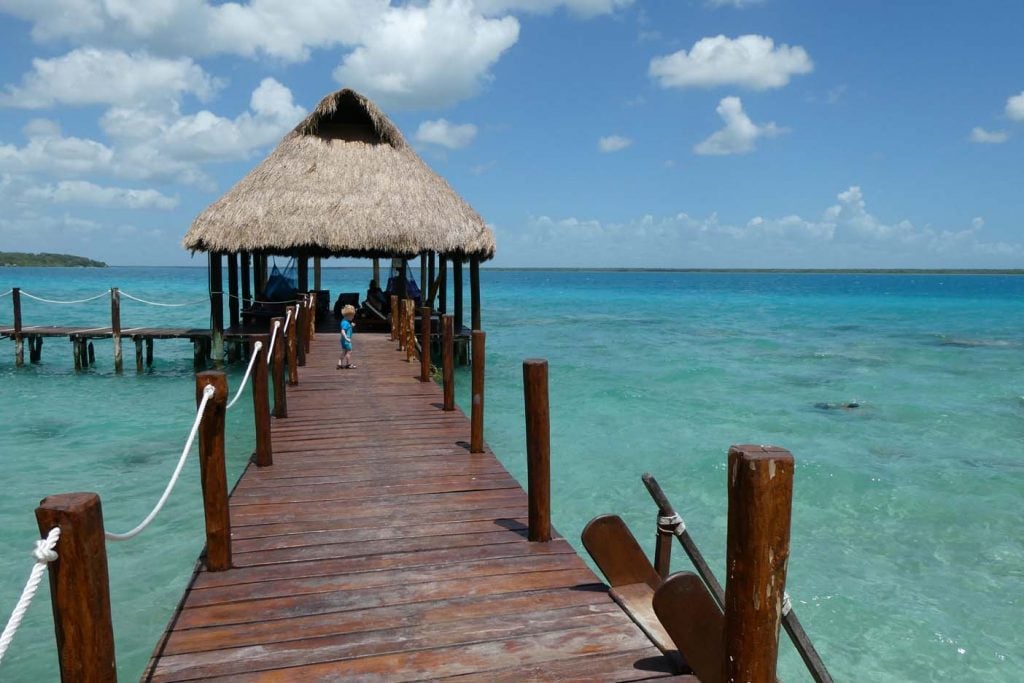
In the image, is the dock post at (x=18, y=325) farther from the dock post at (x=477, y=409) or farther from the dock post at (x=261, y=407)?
the dock post at (x=477, y=409)

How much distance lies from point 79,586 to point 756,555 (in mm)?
1859

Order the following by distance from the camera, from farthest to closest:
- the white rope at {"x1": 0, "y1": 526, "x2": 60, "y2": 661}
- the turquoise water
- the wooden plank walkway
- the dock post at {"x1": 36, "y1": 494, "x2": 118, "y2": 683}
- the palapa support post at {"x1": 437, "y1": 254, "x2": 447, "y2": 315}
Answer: the palapa support post at {"x1": 437, "y1": 254, "x2": 447, "y2": 315}, the turquoise water, the wooden plank walkway, the dock post at {"x1": 36, "y1": 494, "x2": 118, "y2": 683}, the white rope at {"x1": 0, "y1": 526, "x2": 60, "y2": 661}

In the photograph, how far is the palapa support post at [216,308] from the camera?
48.6ft

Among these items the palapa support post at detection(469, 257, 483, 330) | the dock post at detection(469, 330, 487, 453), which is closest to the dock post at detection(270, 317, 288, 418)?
the dock post at detection(469, 330, 487, 453)

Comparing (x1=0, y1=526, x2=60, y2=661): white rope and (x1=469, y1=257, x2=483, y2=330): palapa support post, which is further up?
(x1=469, y1=257, x2=483, y2=330): palapa support post

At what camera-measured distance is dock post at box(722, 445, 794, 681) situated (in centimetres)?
203

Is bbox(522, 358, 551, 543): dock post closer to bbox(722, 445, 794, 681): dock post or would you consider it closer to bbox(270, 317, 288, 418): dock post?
bbox(722, 445, 794, 681): dock post

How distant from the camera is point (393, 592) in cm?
327

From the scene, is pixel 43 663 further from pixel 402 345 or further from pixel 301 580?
pixel 402 345

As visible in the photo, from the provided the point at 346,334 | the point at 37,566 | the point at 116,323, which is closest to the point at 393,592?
the point at 37,566

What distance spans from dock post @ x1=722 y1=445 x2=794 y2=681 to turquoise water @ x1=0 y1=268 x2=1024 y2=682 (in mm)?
3225

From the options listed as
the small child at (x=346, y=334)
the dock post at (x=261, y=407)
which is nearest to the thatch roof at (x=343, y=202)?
the small child at (x=346, y=334)

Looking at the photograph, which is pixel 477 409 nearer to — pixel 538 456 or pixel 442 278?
pixel 538 456

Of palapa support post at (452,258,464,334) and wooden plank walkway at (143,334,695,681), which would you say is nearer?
wooden plank walkway at (143,334,695,681)
